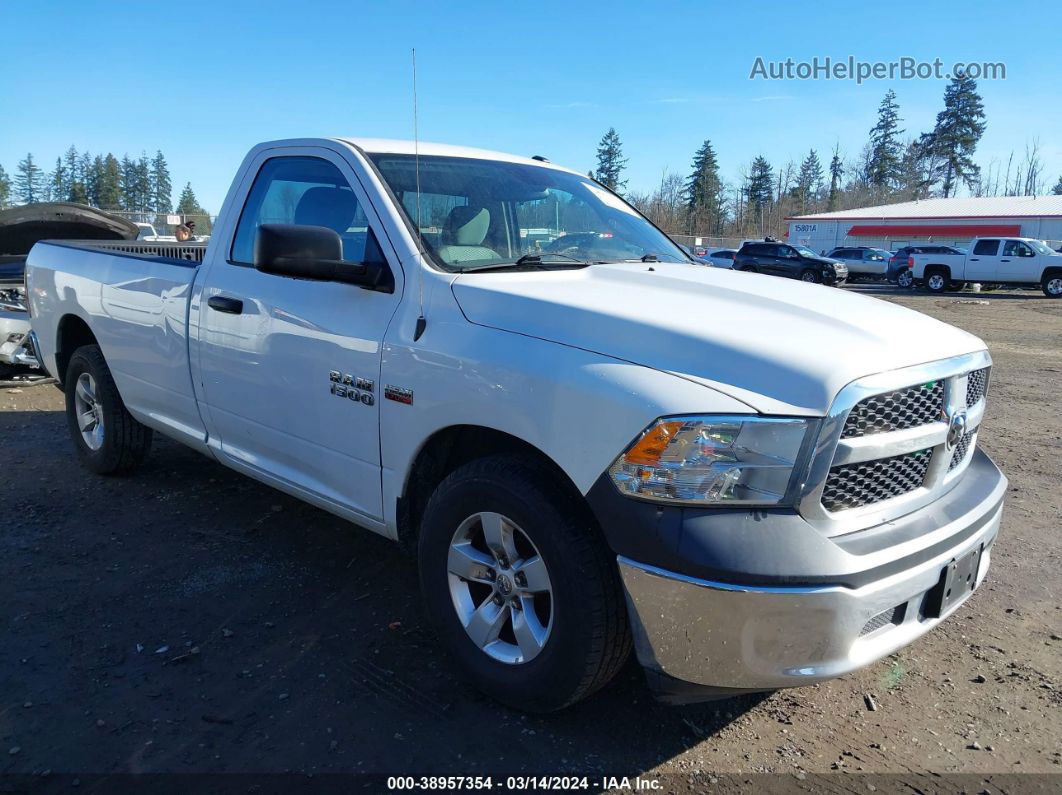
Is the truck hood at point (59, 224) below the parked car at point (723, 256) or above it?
above

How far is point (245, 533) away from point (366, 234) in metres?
1.99

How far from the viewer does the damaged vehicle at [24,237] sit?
7.65 metres

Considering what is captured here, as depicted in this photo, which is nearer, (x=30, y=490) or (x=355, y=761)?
(x=355, y=761)

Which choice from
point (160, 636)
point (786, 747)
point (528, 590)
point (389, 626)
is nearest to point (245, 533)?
point (160, 636)

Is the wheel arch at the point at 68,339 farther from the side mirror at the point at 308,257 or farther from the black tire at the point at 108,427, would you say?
the side mirror at the point at 308,257

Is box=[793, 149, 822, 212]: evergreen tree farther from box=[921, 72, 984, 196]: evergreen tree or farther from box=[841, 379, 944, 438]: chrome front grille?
box=[841, 379, 944, 438]: chrome front grille

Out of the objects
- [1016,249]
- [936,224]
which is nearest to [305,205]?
[1016,249]

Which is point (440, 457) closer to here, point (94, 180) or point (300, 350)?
point (300, 350)

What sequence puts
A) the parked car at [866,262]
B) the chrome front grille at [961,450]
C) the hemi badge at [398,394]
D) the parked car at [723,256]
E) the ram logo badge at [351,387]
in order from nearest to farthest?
the chrome front grille at [961,450]
the hemi badge at [398,394]
the ram logo badge at [351,387]
the parked car at [723,256]
the parked car at [866,262]

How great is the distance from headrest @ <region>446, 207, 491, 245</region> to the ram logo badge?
0.66 meters

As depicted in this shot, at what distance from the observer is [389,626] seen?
336 cm

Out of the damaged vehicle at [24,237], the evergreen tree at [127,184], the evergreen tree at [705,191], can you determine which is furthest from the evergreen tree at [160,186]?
the damaged vehicle at [24,237]

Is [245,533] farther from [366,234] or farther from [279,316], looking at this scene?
[366,234]

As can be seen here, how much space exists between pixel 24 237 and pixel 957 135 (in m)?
85.0
